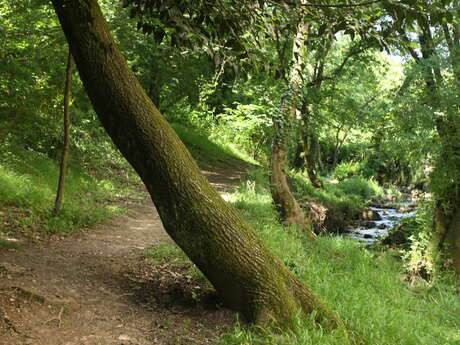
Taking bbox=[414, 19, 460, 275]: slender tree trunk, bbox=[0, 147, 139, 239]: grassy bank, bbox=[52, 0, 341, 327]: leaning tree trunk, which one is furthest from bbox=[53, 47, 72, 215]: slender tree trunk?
bbox=[414, 19, 460, 275]: slender tree trunk

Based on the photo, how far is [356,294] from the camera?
21.0 ft

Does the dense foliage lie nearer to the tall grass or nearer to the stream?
the tall grass

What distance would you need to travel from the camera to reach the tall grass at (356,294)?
4.55 metres

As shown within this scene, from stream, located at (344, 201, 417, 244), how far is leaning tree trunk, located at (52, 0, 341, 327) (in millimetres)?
9649

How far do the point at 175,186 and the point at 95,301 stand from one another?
1546mm

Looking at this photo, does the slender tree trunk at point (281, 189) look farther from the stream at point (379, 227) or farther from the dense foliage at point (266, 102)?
the stream at point (379, 227)

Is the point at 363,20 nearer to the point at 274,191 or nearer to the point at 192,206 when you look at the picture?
the point at 192,206

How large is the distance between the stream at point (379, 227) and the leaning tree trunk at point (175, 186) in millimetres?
9649

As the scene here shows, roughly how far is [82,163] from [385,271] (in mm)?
7172

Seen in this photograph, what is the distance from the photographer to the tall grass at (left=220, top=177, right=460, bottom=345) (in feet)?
14.9

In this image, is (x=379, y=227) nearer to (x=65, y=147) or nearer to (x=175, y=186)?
(x=65, y=147)

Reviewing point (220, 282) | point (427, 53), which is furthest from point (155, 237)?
point (427, 53)

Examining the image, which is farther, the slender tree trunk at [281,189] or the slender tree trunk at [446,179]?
the slender tree trunk at [281,189]

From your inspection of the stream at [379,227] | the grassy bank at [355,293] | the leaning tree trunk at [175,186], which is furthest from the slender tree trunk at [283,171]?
the leaning tree trunk at [175,186]
